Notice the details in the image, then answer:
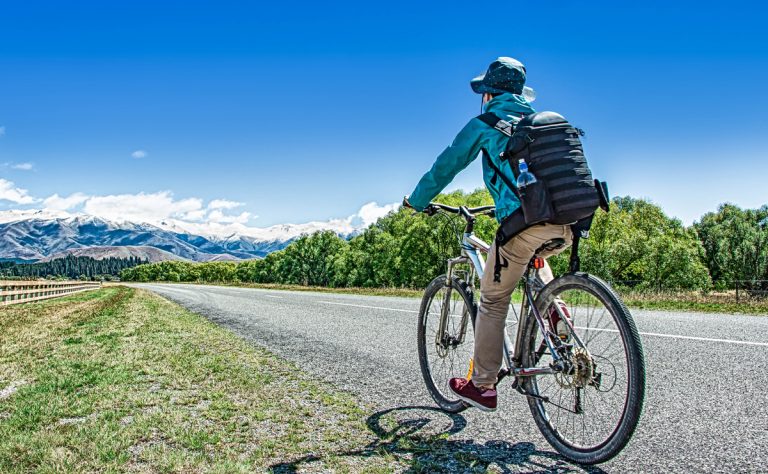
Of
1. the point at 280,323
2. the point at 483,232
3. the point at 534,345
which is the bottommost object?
the point at 280,323

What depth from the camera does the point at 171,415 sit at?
11.0 ft

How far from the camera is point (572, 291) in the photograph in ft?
8.74

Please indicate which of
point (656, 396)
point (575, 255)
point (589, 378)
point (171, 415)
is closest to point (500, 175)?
point (575, 255)

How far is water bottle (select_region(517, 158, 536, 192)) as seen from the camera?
2547 mm

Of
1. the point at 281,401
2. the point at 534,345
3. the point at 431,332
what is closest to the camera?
the point at 534,345

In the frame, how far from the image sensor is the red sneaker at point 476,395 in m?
3.07

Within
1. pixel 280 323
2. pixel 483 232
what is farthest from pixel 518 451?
pixel 483 232

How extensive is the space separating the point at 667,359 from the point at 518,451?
2958mm

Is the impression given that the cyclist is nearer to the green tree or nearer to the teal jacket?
the teal jacket

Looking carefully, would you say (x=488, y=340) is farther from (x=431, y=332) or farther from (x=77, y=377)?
(x=77, y=377)

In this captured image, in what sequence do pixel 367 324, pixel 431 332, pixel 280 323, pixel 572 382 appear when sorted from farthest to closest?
1. pixel 280 323
2. pixel 367 324
3. pixel 431 332
4. pixel 572 382

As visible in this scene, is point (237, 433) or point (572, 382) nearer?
point (572, 382)

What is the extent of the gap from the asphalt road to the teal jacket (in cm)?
132

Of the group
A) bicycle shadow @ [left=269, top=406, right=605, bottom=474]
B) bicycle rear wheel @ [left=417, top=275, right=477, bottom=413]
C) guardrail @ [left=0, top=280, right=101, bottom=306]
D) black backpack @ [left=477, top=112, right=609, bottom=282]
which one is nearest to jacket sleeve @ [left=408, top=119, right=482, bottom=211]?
black backpack @ [left=477, top=112, right=609, bottom=282]
